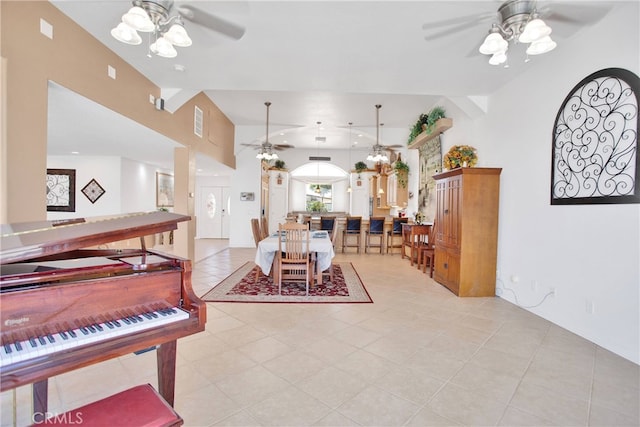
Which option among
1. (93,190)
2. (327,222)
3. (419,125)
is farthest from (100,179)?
(419,125)

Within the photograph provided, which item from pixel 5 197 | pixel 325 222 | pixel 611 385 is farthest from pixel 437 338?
pixel 325 222

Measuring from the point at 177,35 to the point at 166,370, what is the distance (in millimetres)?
2242

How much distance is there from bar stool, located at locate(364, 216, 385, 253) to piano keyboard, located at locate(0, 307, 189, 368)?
6689 millimetres

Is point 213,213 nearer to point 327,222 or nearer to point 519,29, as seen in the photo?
point 327,222

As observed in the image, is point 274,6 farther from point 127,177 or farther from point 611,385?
point 127,177

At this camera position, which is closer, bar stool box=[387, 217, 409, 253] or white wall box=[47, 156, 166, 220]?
white wall box=[47, 156, 166, 220]

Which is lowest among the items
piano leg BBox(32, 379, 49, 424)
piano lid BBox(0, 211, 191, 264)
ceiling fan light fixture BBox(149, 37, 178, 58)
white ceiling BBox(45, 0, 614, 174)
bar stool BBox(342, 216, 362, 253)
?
piano leg BBox(32, 379, 49, 424)

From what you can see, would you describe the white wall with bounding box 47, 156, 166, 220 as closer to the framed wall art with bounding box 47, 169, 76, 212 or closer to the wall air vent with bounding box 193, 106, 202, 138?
the framed wall art with bounding box 47, 169, 76, 212

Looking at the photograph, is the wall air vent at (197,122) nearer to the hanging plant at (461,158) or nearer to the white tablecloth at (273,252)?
the white tablecloth at (273,252)

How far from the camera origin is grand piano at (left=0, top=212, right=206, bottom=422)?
3.43ft

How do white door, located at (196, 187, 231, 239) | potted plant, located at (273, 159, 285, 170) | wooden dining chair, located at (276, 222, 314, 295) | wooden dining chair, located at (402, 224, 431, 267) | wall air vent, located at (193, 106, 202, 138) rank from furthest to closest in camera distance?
white door, located at (196, 187, 231, 239), potted plant, located at (273, 159, 285, 170), wooden dining chair, located at (402, 224, 431, 267), wall air vent, located at (193, 106, 202, 138), wooden dining chair, located at (276, 222, 314, 295)

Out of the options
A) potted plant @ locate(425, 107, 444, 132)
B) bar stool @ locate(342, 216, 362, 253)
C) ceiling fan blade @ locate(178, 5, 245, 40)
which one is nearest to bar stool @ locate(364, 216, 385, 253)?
bar stool @ locate(342, 216, 362, 253)

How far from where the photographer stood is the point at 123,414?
41.7 inches

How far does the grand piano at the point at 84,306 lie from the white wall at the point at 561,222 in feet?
10.8
